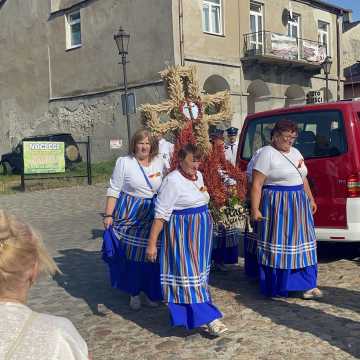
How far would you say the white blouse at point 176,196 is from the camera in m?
4.21

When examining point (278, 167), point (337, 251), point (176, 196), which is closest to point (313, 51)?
point (337, 251)

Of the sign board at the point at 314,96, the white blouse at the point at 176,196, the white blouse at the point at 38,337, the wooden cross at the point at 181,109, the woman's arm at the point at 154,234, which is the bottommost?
the woman's arm at the point at 154,234

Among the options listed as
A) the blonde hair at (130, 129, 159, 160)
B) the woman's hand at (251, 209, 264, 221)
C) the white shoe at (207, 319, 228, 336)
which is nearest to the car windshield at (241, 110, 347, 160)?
the woman's hand at (251, 209, 264, 221)

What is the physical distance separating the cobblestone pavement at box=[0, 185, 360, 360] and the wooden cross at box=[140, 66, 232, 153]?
1.68 m

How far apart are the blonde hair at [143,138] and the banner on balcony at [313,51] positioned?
22734 mm

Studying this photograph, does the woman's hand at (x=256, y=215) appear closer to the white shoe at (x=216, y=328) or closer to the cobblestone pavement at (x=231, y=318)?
the cobblestone pavement at (x=231, y=318)

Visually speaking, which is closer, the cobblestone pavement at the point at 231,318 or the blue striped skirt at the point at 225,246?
the cobblestone pavement at the point at 231,318

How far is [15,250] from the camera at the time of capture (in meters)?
1.60

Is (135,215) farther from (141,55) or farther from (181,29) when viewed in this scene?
(141,55)

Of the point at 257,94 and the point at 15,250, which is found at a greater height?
the point at 257,94

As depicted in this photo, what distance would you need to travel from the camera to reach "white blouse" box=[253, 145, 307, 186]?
5020 millimetres

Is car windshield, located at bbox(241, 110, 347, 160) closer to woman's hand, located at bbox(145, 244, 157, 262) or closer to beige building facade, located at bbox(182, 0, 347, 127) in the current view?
woman's hand, located at bbox(145, 244, 157, 262)

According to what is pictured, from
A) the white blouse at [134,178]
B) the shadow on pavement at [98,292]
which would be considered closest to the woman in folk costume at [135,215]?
the white blouse at [134,178]

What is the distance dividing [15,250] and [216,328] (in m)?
2.92
